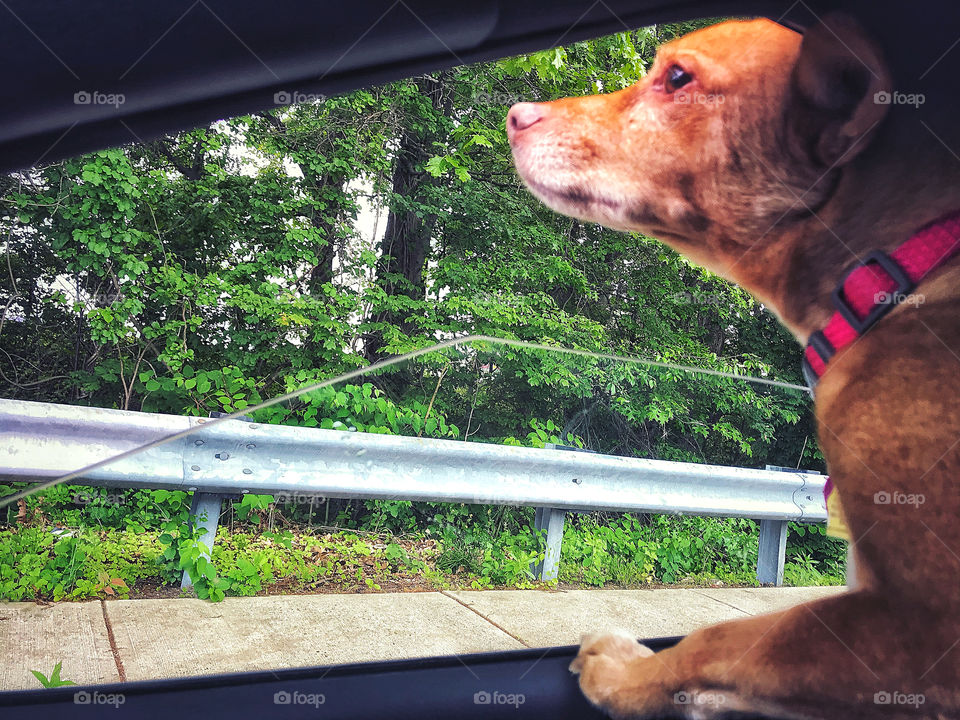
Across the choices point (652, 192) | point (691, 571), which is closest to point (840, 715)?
point (691, 571)

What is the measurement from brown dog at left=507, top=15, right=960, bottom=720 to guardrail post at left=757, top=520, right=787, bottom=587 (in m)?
0.06

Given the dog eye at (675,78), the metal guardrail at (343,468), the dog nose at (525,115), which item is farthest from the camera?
the dog nose at (525,115)

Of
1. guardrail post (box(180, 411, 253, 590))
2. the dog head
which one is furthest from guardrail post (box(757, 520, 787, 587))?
guardrail post (box(180, 411, 253, 590))

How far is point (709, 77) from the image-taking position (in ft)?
3.36

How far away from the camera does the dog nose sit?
1181mm

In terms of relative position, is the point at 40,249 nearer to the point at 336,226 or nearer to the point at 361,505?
the point at 336,226

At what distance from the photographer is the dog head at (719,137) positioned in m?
0.86

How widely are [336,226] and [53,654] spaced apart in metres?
3.97

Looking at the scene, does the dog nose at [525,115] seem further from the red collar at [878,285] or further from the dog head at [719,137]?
the red collar at [878,285]

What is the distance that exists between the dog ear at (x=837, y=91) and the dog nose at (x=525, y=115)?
419mm

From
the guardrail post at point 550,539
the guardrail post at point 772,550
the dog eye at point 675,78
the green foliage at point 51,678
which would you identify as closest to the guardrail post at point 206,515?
the green foliage at point 51,678

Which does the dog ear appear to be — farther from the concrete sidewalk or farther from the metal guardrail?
the concrete sidewalk

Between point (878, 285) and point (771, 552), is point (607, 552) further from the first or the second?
point (878, 285)

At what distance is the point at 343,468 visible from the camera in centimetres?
52
